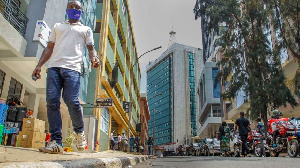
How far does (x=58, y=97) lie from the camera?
3.66 metres

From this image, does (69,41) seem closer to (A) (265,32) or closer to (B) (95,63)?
(B) (95,63)

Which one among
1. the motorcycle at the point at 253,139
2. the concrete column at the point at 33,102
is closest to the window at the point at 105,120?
the concrete column at the point at 33,102

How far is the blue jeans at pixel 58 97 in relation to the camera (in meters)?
3.62

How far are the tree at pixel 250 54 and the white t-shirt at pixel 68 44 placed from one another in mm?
15122

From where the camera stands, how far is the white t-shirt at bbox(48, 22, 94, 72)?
377 cm

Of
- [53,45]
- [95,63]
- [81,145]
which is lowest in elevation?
[81,145]

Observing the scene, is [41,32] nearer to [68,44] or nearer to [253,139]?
[68,44]

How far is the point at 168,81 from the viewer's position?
140 meters

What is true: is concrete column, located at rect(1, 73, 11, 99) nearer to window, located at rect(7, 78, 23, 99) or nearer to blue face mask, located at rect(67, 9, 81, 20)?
window, located at rect(7, 78, 23, 99)

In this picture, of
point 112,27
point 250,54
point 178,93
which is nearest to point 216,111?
point 112,27

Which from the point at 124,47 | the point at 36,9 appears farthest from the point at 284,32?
the point at 124,47

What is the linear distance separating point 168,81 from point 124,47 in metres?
108

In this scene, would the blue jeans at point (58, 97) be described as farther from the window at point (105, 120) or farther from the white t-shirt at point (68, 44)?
the window at point (105, 120)

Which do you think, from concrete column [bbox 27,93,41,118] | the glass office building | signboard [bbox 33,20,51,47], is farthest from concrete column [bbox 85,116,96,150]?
the glass office building
